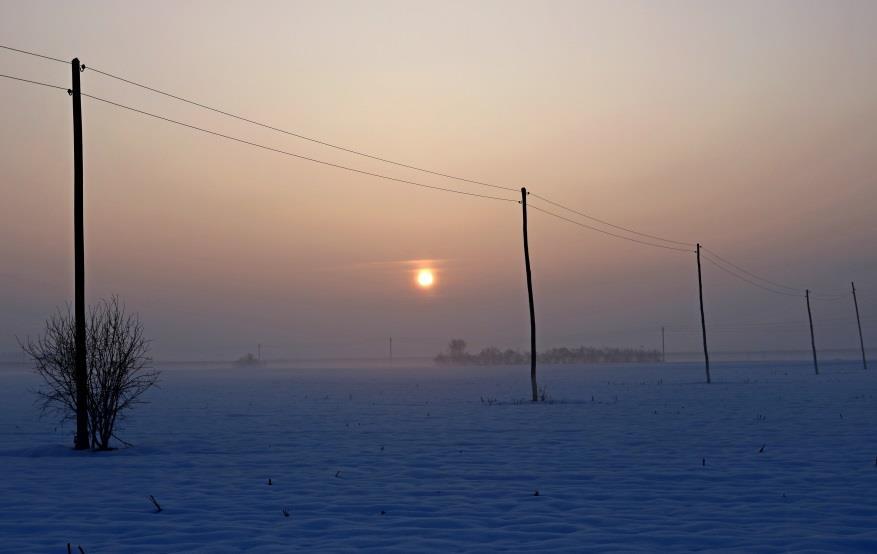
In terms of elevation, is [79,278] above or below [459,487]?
above

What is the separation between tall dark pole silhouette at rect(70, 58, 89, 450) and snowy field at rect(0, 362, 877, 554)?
33.9 inches

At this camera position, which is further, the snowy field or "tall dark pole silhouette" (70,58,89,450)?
"tall dark pole silhouette" (70,58,89,450)

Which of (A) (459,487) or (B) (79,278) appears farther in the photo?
(B) (79,278)

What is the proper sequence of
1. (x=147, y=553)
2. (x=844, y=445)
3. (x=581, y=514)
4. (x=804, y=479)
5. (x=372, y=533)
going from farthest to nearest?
(x=844, y=445)
(x=804, y=479)
(x=581, y=514)
(x=372, y=533)
(x=147, y=553)

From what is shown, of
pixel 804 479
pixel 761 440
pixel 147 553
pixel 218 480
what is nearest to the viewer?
pixel 147 553

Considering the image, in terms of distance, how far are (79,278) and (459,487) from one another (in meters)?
12.1

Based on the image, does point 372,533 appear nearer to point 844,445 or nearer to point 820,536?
point 820,536

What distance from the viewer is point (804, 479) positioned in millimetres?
12695

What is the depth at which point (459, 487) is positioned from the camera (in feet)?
41.7

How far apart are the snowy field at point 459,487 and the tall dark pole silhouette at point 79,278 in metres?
0.86

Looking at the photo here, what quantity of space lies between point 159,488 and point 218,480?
1134 millimetres

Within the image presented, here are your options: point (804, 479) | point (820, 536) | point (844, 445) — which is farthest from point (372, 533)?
point (844, 445)

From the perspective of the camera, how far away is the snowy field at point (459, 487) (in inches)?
353

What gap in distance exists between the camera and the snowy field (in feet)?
29.5
